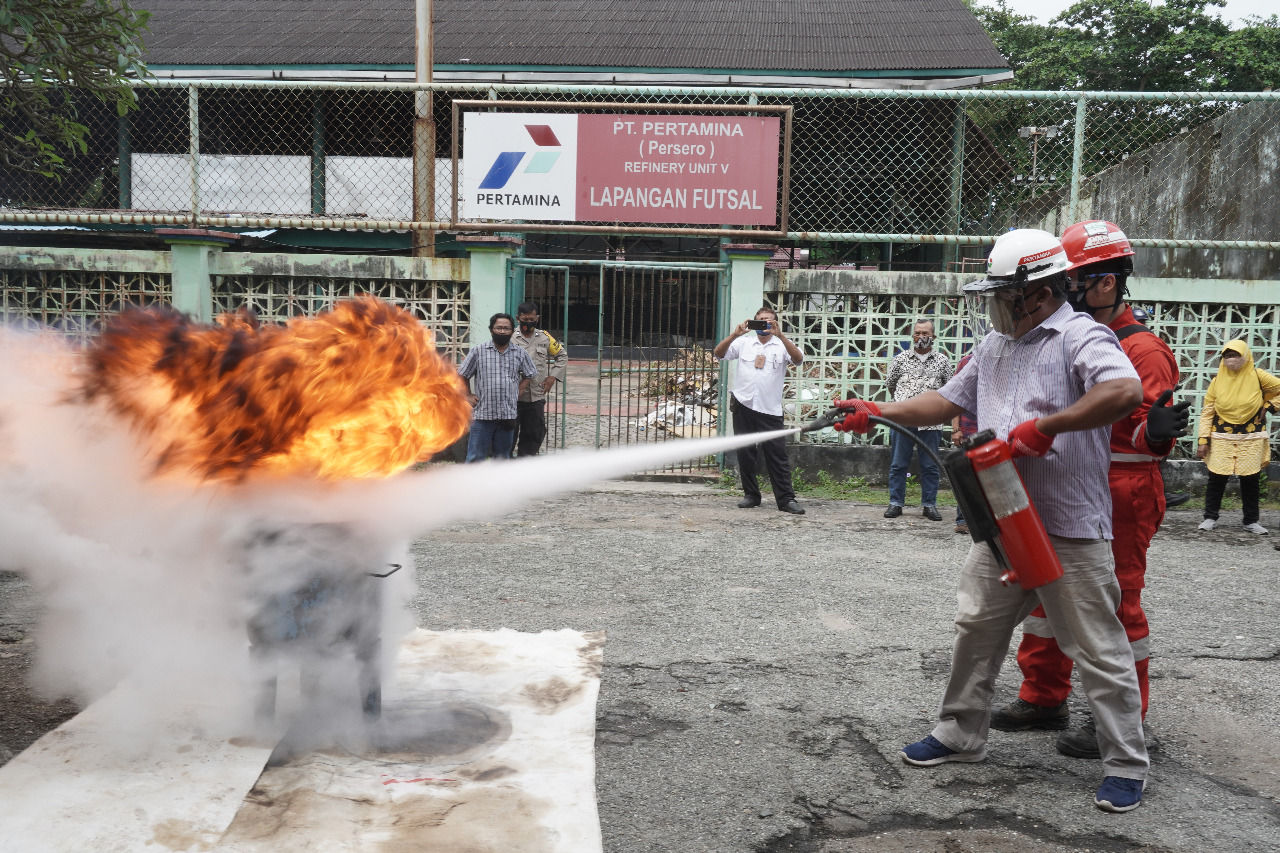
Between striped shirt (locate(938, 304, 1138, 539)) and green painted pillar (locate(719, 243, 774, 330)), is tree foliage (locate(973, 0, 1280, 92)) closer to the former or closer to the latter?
green painted pillar (locate(719, 243, 774, 330))

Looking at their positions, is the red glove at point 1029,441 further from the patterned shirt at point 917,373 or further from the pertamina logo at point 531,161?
the pertamina logo at point 531,161

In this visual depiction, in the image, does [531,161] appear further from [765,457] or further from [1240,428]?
[1240,428]

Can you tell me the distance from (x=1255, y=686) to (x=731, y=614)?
2613 millimetres

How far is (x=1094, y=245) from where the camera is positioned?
14.2 ft

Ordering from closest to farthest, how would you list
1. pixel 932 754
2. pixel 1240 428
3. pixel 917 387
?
1. pixel 932 754
2. pixel 1240 428
3. pixel 917 387

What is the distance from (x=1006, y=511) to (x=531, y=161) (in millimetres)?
7152

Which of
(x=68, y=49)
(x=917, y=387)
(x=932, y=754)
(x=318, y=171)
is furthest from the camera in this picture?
(x=318, y=171)

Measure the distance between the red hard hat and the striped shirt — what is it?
0.53 meters

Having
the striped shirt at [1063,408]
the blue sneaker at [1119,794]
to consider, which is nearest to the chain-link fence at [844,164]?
the striped shirt at [1063,408]

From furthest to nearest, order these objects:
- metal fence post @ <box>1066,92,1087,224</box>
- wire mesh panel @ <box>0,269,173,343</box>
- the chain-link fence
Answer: wire mesh panel @ <box>0,269,173,343</box>
the chain-link fence
metal fence post @ <box>1066,92,1087,224</box>

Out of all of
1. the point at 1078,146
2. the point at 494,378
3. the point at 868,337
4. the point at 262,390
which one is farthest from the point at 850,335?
the point at 262,390

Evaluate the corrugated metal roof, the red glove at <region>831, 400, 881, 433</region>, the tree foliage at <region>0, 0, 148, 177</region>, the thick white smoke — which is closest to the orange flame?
the thick white smoke

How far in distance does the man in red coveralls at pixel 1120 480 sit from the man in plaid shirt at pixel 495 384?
5.75 meters

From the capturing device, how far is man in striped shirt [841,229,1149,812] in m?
3.68
